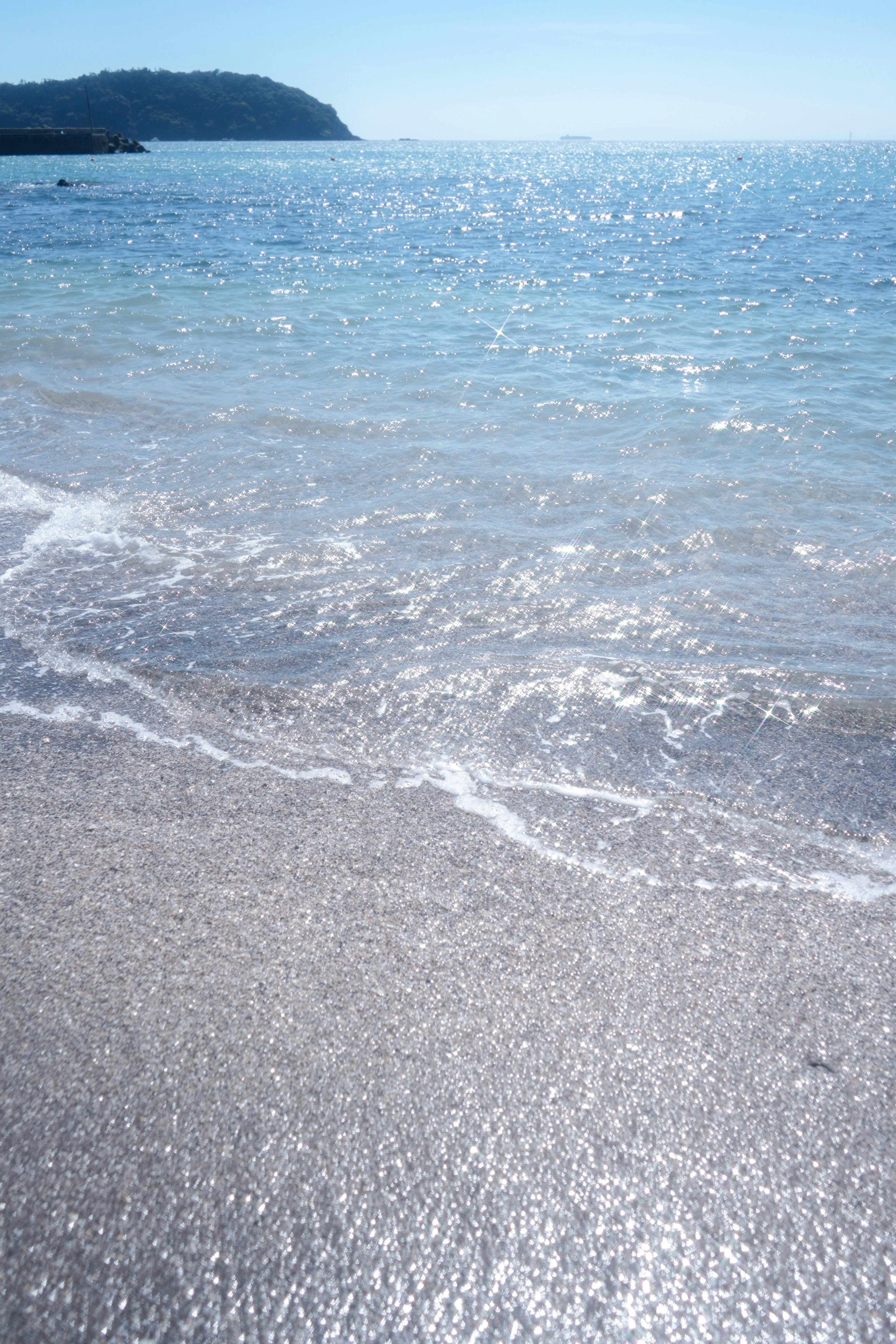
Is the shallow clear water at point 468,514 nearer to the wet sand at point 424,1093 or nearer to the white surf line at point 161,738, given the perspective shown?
the white surf line at point 161,738

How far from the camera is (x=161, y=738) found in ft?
12.0

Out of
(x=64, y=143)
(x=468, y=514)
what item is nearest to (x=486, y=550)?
(x=468, y=514)

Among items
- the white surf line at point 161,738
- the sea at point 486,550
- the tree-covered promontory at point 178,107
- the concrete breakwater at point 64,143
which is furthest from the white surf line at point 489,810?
the tree-covered promontory at point 178,107

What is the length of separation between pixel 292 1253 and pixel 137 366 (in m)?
10.7

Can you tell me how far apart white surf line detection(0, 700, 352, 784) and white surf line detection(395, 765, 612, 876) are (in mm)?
329

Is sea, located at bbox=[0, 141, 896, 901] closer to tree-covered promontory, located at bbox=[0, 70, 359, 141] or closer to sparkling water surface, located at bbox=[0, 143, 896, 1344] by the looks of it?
sparkling water surface, located at bbox=[0, 143, 896, 1344]

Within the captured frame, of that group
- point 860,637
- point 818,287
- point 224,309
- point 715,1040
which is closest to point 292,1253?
point 715,1040

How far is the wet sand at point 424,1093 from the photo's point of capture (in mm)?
1801

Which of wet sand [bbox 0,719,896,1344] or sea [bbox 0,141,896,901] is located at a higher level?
sea [bbox 0,141,896,901]

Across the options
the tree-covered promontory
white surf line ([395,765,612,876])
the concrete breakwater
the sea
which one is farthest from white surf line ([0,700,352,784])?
the tree-covered promontory

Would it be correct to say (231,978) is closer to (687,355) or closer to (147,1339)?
(147,1339)

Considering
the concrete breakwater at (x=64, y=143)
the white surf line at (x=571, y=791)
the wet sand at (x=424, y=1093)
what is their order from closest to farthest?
1. the wet sand at (x=424, y=1093)
2. the white surf line at (x=571, y=791)
3. the concrete breakwater at (x=64, y=143)

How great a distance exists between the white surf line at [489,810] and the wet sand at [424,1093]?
0.06 metres

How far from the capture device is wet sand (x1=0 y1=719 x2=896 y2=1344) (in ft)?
5.91
